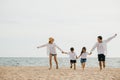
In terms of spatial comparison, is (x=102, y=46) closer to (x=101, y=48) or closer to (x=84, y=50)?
(x=101, y=48)

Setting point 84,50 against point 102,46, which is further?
point 84,50

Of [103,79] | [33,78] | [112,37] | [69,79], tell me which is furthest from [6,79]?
[112,37]

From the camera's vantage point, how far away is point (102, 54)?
18938 mm

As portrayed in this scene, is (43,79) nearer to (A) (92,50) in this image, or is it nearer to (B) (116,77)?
(B) (116,77)

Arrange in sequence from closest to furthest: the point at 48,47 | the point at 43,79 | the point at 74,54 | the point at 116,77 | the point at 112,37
Result: the point at 43,79
the point at 116,77
the point at 112,37
the point at 48,47
the point at 74,54

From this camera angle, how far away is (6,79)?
14.5m

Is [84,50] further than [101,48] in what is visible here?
Yes

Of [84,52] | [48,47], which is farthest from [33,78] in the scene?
[84,52]

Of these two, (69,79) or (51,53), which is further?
(51,53)

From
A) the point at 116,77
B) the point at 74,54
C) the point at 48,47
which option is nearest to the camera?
the point at 116,77

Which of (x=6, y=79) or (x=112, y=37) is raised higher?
(x=112, y=37)

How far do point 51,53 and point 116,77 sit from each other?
5908 mm

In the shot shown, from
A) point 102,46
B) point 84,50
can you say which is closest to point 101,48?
point 102,46

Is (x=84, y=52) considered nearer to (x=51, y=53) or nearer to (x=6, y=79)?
(x=51, y=53)
